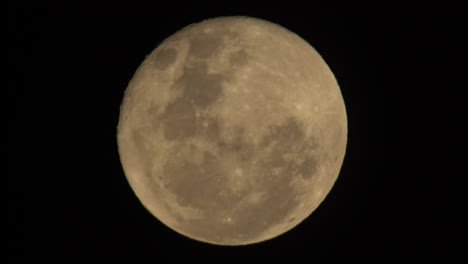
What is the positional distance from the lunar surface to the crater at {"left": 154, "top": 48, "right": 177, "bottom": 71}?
0.01 meters

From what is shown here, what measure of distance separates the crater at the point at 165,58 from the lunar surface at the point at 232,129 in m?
0.01

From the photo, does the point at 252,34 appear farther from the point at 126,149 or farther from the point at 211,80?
the point at 126,149

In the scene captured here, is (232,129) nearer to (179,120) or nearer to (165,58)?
(179,120)

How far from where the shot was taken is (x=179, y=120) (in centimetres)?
523

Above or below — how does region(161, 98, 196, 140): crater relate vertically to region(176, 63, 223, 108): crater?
below

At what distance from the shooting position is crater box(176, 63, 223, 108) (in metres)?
5.17

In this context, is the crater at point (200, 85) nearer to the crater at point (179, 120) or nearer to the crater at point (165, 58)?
the crater at point (179, 120)

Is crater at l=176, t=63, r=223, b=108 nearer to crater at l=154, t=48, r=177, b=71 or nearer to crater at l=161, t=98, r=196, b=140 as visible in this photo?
crater at l=161, t=98, r=196, b=140

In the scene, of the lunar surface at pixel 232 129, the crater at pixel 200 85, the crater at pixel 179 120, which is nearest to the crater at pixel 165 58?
the lunar surface at pixel 232 129

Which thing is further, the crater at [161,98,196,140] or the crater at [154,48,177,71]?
the crater at [154,48,177,71]

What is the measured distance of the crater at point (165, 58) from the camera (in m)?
5.55

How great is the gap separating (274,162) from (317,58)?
4.44 ft

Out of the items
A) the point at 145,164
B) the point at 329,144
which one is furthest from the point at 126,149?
the point at 329,144

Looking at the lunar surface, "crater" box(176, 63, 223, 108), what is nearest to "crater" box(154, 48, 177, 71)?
the lunar surface
